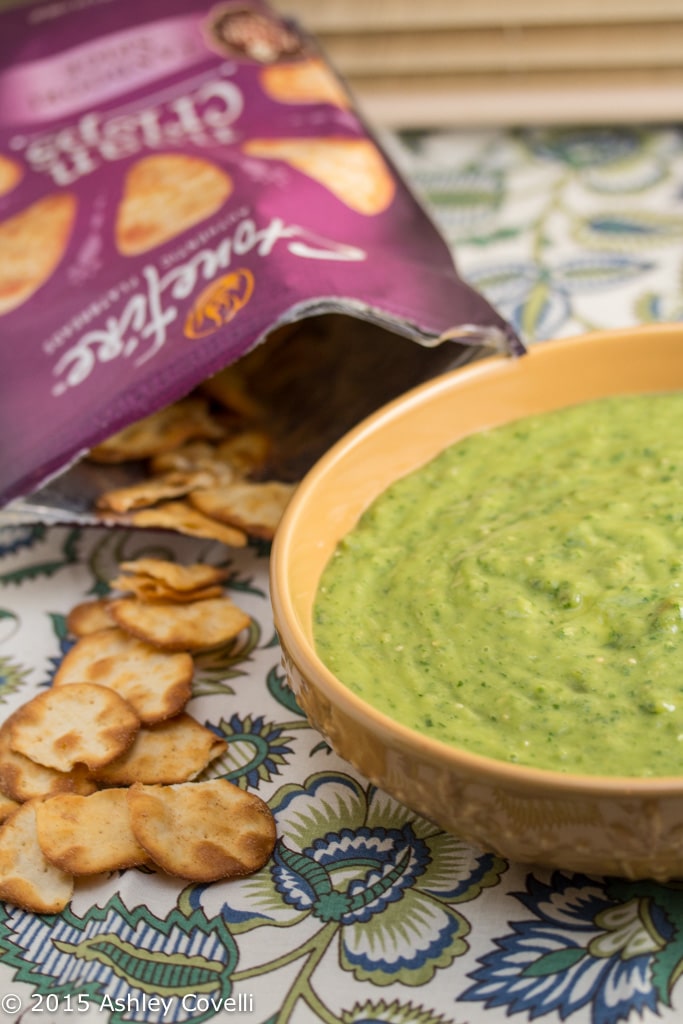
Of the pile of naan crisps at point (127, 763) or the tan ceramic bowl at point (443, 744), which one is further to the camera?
the pile of naan crisps at point (127, 763)

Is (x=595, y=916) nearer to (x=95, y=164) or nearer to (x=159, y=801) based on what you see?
(x=159, y=801)

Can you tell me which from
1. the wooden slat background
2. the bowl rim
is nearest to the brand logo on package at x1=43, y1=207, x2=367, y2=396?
the bowl rim

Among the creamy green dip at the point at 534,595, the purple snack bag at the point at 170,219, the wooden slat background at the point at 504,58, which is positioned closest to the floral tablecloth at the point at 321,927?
the creamy green dip at the point at 534,595

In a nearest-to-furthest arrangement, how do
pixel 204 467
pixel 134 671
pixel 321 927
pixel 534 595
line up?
1. pixel 321 927
2. pixel 534 595
3. pixel 134 671
4. pixel 204 467

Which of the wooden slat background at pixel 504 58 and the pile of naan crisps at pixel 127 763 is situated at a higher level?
the pile of naan crisps at pixel 127 763

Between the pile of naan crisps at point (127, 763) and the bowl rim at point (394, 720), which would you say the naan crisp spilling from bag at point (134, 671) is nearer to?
the pile of naan crisps at point (127, 763)

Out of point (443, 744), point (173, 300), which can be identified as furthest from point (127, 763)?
point (173, 300)

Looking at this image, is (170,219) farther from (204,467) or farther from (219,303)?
(204,467)
